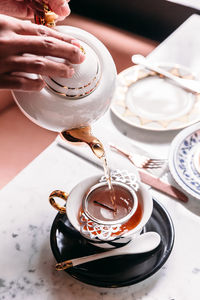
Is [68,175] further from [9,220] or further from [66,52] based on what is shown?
[66,52]

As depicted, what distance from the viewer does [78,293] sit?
0.70 m

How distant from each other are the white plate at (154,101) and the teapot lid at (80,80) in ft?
1.24

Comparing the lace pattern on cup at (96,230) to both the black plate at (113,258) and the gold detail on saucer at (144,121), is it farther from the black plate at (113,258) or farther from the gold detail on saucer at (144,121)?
the gold detail on saucer at (144,121)

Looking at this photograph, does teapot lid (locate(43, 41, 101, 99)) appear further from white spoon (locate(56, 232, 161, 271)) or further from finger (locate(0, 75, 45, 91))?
white spoon (locate(56, 232, 161, 271))

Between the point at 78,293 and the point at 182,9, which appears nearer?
the point at 78,293

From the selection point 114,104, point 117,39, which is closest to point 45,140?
point 114,104

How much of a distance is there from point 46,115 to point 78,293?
0.33m

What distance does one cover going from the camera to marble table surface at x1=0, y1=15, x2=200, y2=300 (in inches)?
27.7

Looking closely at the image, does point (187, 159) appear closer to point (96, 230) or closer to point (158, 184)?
point (158, 184)

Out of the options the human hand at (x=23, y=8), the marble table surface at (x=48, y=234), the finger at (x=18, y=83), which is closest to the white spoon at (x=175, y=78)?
the marble table surface at (x=48, y=234)

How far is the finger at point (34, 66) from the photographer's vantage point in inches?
23.0

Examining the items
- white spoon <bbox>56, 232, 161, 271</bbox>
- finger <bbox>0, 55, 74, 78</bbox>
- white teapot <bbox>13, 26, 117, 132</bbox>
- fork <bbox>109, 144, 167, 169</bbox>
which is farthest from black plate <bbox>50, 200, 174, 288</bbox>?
finger <bbox>0, 55, 74, 78</bbox>

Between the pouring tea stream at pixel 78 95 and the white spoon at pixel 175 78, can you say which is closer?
the pouring tea stream at pixel 78 95

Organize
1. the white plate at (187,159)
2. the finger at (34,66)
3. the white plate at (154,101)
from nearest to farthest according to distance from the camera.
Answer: the finger at (34,66) < the white plate at (187,159) < the white plate at (154,101)
